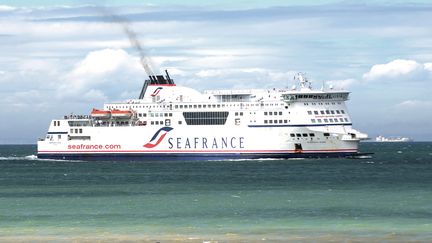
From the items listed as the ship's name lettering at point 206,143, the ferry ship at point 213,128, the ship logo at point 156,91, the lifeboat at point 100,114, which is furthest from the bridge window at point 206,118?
the lifeboat at point 100,114

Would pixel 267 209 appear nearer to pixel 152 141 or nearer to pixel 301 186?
pixel 301 186

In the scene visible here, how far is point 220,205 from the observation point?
1693 inches

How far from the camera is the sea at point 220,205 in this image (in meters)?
31.7

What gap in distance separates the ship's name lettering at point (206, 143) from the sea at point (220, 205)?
33.0 feet

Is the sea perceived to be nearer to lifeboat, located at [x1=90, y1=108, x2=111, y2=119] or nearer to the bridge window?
the bridge window

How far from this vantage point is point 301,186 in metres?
55.3

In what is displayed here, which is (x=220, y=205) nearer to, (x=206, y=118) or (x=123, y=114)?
(x=206, y=118)

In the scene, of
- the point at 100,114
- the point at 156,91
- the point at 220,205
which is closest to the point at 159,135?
the point at 156,91

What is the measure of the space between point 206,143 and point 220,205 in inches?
1665

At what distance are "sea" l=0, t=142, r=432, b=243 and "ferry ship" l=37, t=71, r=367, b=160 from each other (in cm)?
937

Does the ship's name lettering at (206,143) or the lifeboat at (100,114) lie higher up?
the lifeboat at (100,114)

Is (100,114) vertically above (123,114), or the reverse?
(100,114)

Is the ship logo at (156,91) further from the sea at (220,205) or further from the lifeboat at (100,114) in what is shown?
the sea at (220,205)

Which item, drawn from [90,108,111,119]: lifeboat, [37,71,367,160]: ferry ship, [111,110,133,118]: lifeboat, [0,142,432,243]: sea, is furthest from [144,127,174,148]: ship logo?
[0,142,432,243]: sea
